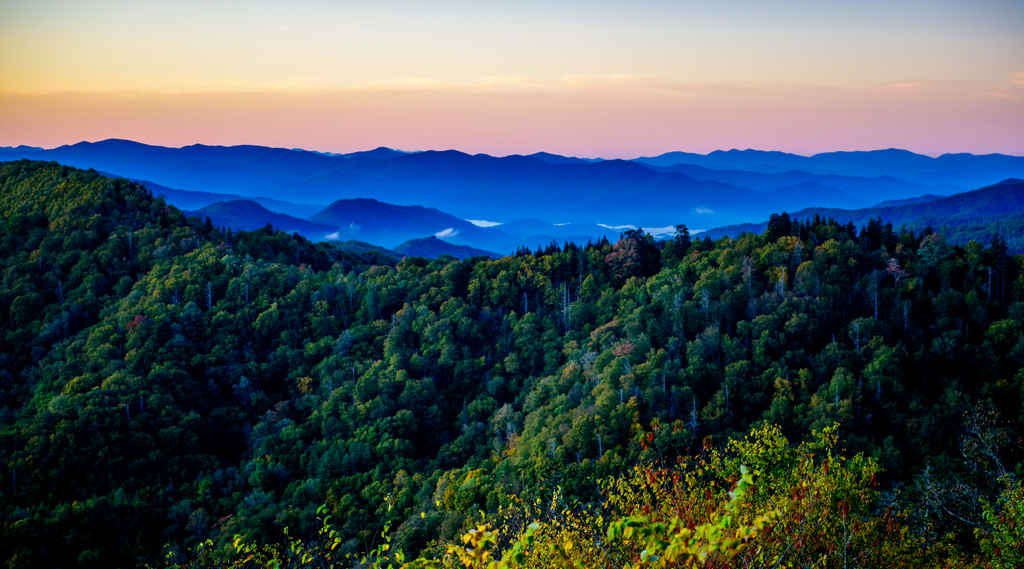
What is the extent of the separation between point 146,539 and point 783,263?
264 feet

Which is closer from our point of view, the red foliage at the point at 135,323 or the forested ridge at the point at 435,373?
the forested ridge at the point at 435,373

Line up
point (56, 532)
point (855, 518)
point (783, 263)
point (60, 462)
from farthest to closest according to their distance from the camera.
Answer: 1. point (783, 263)
2. point (60, 462)
3. point (56, 532)
4. point (855, 518)

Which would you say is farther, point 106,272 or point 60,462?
point 106,272

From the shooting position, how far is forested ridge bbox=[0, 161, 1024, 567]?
193ft

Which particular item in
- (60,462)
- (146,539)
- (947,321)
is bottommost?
(146,539)

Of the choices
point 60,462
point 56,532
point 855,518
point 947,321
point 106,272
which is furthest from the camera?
point 106,272

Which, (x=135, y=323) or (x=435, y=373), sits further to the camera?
(x=435, y=373)

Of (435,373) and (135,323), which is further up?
(135,323)

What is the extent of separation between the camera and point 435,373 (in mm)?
88000

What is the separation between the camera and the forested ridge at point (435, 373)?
5888 centimetres

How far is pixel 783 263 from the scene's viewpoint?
85625 mm

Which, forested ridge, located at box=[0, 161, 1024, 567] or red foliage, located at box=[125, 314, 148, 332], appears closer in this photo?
forested ridge, located at box=[0, 161, 1024, 567]

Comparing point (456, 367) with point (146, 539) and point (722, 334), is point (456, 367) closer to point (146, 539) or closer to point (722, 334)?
point (722, 334)

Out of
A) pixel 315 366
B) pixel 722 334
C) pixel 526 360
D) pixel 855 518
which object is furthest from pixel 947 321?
pixel 315 366
